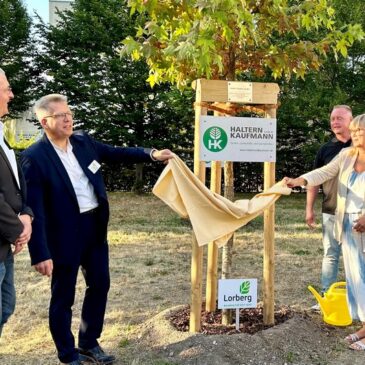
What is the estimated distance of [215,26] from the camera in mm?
3445

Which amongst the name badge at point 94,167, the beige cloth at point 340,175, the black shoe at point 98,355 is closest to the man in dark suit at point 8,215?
the name badge at point 94,167

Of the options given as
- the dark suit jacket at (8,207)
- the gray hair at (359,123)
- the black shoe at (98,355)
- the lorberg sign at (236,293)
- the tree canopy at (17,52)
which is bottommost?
the black shoe at (98,355)

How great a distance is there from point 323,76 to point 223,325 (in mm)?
11832

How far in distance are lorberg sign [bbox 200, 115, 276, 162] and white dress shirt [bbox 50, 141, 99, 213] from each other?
0.90 meters

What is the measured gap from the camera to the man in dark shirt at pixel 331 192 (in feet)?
15.8

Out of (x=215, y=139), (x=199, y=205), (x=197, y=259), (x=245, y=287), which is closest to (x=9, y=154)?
(x=199, y=205)

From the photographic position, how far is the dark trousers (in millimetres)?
3541

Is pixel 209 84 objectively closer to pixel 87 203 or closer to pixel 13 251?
pixel 87 203

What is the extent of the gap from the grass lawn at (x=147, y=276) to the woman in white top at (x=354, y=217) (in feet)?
3.84

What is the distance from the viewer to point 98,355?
151 inches

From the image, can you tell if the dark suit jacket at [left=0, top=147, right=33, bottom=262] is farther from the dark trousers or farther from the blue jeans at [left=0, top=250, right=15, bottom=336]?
the dark trousers

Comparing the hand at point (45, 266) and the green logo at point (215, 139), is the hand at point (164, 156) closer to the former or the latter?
the green logo at point (215, 139)

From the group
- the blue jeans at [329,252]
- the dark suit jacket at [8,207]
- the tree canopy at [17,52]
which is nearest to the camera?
the dark suit jacket at [8,207]

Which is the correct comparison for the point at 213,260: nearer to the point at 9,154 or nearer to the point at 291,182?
the point at 291,182
